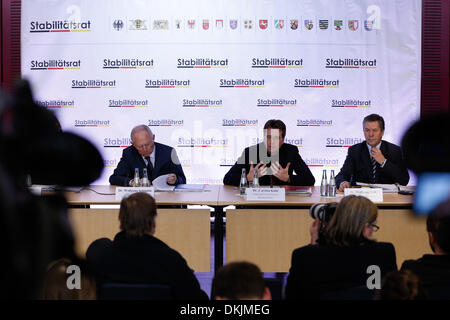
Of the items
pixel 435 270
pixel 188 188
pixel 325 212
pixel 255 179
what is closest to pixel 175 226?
pixel 188 188

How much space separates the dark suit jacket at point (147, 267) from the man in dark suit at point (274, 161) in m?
1.98

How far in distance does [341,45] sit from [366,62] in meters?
0.32

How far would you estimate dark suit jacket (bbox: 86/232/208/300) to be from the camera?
1.83m

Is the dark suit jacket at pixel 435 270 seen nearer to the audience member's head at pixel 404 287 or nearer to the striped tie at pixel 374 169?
the audience member's head at pixel 404 287

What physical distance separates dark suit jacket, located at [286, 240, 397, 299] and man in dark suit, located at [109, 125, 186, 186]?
209 cm

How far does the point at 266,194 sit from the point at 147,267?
1553mm

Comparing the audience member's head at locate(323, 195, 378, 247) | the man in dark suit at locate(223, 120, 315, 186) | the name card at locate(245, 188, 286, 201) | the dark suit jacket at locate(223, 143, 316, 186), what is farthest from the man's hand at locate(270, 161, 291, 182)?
the audience member's head at locate(323, 195, 378, 247)

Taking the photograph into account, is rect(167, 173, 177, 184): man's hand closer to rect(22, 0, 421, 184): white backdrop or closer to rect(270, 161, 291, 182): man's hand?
rect(270, 161, 291, 182): man's hand

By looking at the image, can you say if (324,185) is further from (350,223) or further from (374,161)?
(350,223)

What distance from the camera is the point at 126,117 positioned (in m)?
5.34

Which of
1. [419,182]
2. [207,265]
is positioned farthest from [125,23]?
[419,182]

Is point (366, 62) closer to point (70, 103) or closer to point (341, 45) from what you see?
point (341, 45)

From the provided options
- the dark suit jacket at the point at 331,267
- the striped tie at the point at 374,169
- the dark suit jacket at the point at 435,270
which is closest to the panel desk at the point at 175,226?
the striped tie at the point at 374,169

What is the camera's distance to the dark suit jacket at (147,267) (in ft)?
6.01
